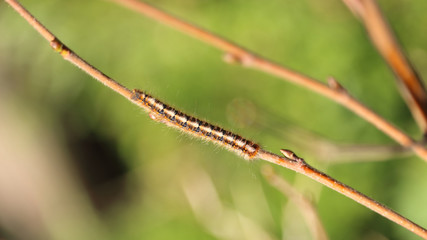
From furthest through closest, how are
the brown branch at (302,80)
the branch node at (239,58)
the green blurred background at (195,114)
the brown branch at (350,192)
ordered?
1. the green blurred background at (195,114)
2. the branch node at (239,58)
3. the brown branch at (302,80)
4. the brown branch at (350,192)

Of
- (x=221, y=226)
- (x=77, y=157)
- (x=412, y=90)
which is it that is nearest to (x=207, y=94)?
(x=221, y=226)

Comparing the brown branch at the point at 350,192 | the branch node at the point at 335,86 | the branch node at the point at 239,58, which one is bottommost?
the brown branch at the point at 350,192

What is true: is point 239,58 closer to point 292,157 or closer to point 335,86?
point 335,86

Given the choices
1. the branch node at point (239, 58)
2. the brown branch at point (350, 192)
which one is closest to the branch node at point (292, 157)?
the brown branch at point (350, 192)

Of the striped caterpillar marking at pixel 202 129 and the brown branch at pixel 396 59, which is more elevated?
the brown branch at pixel 396 59

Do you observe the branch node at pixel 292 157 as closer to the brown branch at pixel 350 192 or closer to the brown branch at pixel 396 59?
the brown branch at pixel 350 192

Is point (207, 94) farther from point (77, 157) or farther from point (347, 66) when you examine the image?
point (77, 157)

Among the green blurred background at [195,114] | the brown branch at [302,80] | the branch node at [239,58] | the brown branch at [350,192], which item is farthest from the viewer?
the green blurred background at [195,114]
